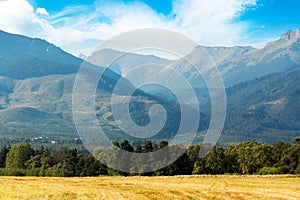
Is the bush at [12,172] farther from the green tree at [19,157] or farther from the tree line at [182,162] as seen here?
the green tree at [19,157]

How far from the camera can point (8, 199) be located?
3069 centimetres

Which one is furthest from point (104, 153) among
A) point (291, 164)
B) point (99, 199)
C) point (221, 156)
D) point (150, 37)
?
point (99, 199)

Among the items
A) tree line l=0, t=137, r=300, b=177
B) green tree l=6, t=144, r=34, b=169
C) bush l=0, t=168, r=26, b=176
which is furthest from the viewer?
green tree l=6, t=144, r=34, b=169

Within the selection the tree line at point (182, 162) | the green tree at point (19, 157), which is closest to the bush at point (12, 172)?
the tree line at point (182, 162)

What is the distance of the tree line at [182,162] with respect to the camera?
284ft

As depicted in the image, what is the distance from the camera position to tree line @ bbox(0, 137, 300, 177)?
86.6 metres

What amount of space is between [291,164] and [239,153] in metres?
16.9

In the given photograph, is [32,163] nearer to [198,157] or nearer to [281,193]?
[198,157]

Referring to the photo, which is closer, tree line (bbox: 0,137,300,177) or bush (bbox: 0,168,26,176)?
bush (bbox: 0,168,26,176)

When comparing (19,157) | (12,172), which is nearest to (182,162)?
(12,172)

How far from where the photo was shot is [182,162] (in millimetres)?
91438

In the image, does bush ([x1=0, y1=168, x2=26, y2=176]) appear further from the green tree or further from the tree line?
the green tree

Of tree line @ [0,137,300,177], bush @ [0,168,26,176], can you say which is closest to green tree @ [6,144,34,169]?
tree line @ [0,137,300,177]

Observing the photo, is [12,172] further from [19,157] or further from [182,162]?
[182,162]
